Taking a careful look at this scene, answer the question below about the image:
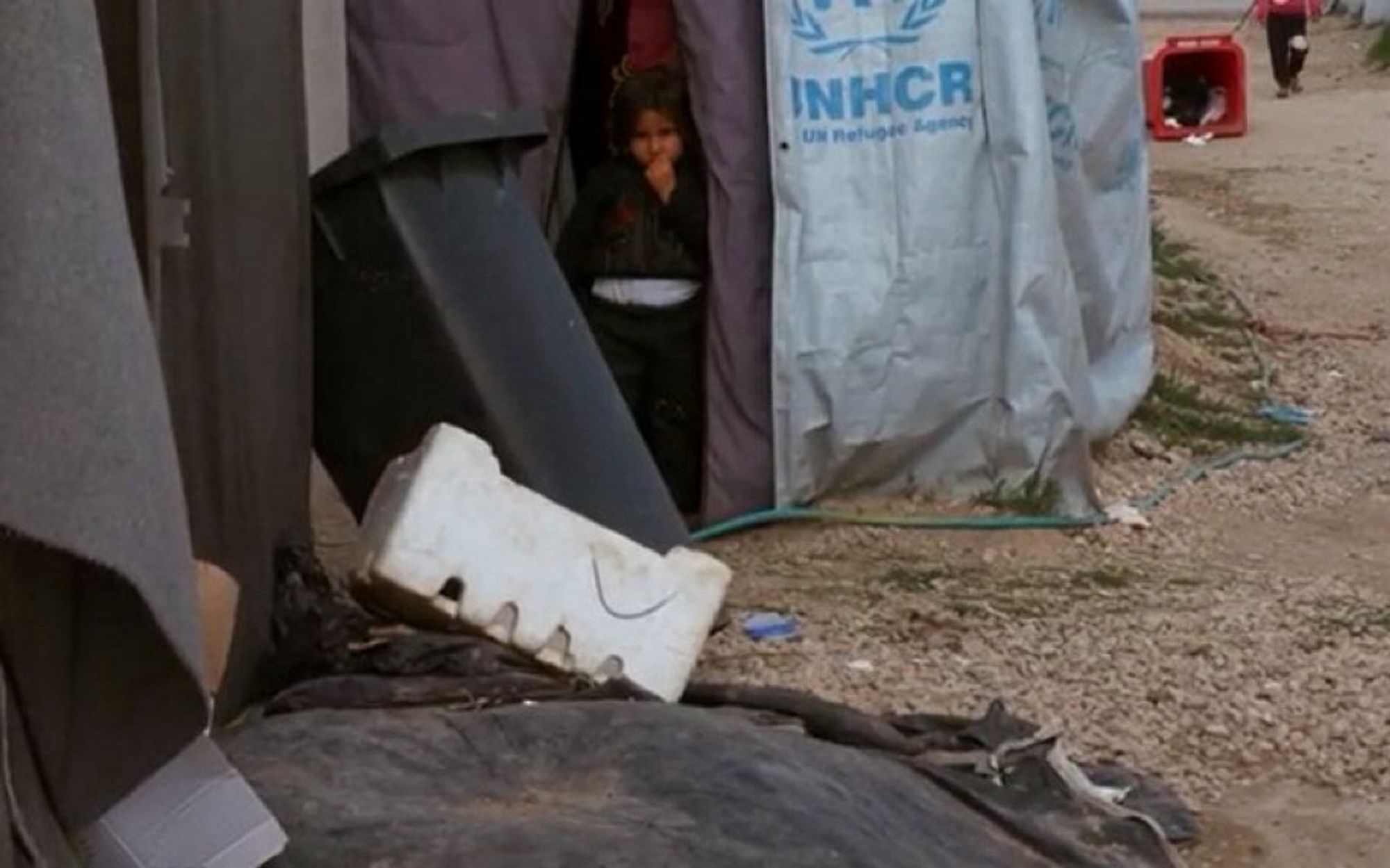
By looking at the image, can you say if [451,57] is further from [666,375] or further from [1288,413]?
[1288,413]

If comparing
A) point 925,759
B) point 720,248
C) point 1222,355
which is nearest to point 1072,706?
point 925,759

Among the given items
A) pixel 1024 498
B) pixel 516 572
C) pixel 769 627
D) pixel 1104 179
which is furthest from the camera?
pixel 1104 179

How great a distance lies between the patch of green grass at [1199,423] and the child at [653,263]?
6.17ft

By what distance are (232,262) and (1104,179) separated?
3.69 meters

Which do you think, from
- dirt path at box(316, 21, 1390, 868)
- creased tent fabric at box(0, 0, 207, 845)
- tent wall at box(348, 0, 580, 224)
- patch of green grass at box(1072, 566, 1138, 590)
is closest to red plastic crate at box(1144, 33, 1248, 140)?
dirt path at box(316, 21, 1390, 868)

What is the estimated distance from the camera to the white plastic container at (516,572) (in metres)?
5.00

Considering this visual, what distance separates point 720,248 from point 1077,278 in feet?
4.67

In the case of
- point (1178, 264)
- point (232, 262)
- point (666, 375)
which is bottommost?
point (1178, 264)

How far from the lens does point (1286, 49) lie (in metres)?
19.9

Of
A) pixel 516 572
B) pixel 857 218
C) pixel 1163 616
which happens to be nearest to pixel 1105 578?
pixel 1163 616

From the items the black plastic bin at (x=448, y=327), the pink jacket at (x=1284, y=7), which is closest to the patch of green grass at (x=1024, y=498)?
the black plastic bin at (x=448, y=327)

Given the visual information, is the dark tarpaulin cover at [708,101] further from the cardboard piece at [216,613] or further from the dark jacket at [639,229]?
the cardboard piece at [216,613]

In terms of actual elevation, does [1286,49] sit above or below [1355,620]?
above

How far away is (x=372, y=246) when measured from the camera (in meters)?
5.44
